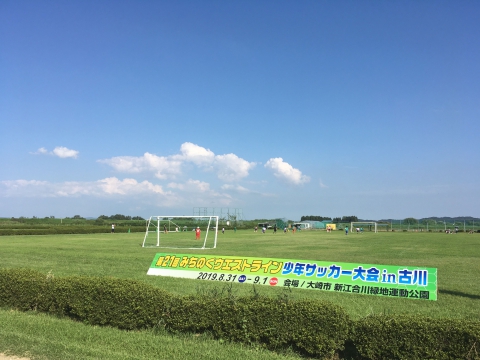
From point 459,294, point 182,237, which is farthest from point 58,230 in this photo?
point 459,294

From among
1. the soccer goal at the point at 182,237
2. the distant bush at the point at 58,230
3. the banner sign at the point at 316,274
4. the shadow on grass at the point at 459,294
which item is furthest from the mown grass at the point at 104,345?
the distant bush at the point at 58,230

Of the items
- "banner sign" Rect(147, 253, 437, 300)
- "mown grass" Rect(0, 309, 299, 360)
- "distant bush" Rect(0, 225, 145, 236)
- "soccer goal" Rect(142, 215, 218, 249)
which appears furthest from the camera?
"distant bush" Rect(0, 225, 145, 236)

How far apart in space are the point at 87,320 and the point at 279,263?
15.8ft

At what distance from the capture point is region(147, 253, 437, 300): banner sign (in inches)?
324

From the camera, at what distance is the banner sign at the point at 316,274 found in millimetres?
8227

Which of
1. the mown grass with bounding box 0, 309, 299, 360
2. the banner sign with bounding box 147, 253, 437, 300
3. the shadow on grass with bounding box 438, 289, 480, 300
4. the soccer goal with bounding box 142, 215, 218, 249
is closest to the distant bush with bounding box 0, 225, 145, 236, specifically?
the soccer goal with bounding box 142, 215, 218, 249

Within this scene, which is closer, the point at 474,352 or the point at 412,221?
the point at 474,352

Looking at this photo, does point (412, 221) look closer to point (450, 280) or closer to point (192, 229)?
point (192, 229)

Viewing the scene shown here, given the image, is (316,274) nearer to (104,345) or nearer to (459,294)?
(459,294)

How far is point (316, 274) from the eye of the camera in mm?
9156

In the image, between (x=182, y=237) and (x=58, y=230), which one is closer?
(x=182, y=237)

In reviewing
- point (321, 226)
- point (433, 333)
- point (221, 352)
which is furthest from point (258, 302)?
point (321, 226)

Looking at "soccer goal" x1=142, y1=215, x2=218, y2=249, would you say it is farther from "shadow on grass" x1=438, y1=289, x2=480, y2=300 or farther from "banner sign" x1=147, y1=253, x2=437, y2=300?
"shadow on grass" x1=438, y1=289, x2=480, y2=300

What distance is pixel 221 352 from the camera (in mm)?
5172
